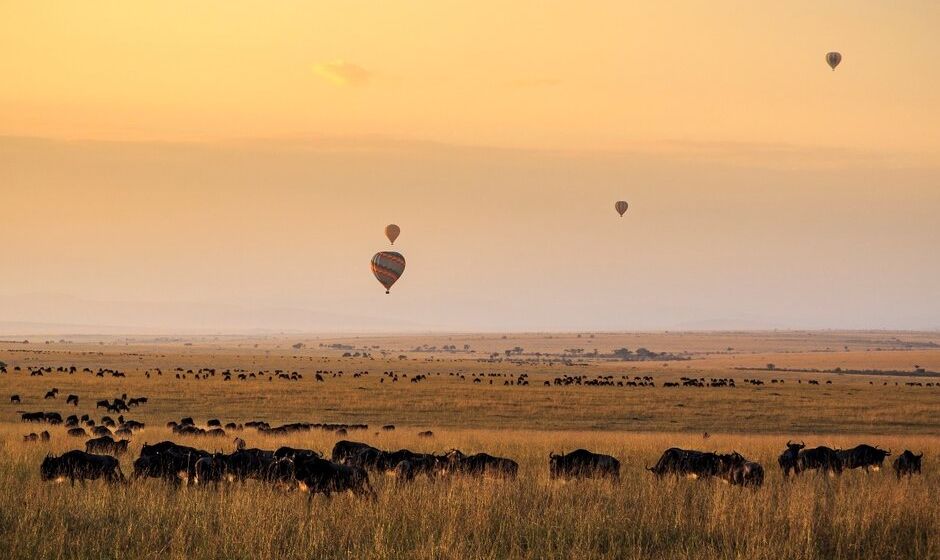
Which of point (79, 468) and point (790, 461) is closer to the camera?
point (79, 468)

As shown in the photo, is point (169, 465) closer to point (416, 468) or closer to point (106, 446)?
point (416, 468)

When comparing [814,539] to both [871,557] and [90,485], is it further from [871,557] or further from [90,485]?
[90,485]

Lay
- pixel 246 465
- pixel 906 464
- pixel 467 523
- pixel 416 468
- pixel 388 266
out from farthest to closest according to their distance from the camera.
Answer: pixel 388 266
pixel 906 464
pixel 416 468
pixel 246 465
pixel 467 523

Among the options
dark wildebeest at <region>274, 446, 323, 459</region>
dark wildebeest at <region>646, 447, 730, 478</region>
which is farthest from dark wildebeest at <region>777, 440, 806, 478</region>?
dark wildebeest at <region>274, 446, 323, 459</region>

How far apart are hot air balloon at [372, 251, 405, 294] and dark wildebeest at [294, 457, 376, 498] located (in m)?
69.9

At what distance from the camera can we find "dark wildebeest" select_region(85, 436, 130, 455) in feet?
75.8

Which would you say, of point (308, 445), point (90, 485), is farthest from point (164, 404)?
point (90, 485)

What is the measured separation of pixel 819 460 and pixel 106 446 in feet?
52.8

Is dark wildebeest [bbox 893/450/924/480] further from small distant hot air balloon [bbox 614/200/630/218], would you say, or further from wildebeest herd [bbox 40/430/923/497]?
small distant hot air balloon [bbox 614/200/630/218]

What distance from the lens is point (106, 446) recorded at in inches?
927

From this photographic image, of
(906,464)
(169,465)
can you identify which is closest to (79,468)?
(169,465)

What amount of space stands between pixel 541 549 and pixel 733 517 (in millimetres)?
2746

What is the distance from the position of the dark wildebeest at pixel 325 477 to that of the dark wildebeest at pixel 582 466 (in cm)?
462

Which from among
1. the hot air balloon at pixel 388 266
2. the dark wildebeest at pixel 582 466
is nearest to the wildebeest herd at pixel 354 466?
the dark wildebeest at pixel 582 466
